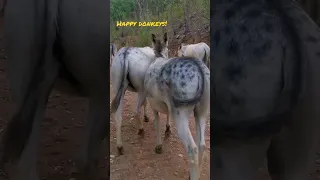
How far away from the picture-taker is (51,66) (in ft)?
7.73

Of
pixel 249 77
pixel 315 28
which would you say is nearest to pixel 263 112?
pixel 249 77

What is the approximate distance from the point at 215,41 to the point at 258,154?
66cm

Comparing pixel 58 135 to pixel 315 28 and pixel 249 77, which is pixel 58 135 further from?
pixel 315 28

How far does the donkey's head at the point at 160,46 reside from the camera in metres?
2.32

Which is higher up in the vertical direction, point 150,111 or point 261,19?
point 261,19

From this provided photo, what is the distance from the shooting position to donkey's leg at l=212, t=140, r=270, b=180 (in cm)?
239

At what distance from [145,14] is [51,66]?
0.57m

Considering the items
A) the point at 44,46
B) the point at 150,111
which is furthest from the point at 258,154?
the point at 44,46

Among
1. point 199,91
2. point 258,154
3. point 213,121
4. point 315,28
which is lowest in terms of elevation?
point 258,154

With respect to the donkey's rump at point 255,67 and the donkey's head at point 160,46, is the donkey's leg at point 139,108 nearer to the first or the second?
the donkey's head at point 160,46

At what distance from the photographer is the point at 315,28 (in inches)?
90.7

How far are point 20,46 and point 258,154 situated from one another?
1.40 meters

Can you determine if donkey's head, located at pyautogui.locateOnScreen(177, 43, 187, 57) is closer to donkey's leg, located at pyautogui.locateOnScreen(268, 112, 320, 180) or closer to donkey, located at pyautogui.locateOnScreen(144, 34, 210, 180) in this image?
donkey, located at pyautogui.locateOnScreen(144, 34, 210, 180)

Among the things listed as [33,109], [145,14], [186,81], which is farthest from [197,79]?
[33,109]
